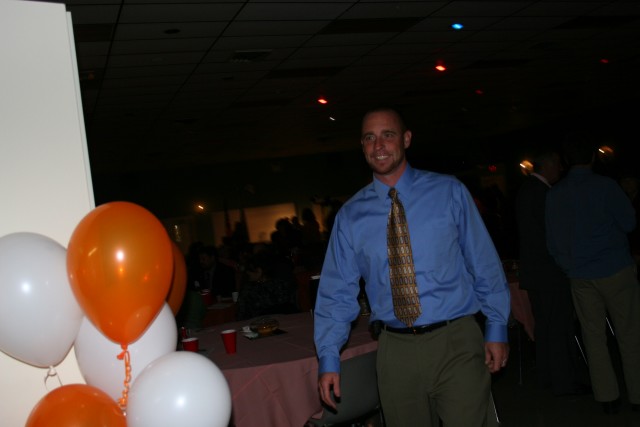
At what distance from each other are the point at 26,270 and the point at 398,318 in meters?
1.36

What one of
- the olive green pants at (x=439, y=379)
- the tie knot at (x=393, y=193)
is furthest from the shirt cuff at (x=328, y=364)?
the tie knot at (x=393, y=193)

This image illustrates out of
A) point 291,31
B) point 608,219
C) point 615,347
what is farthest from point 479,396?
point 291,31

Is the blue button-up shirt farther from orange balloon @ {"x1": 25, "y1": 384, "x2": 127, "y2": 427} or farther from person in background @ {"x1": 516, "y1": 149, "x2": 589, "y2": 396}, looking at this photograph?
person in background @ {"x1": 516, "y1": 149, "x2": 589, "y2": 396}

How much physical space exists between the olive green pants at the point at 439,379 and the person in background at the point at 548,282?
6.90ft

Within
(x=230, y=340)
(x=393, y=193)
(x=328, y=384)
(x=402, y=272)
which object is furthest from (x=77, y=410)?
(x=230, y=340)

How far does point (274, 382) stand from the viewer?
3.15 metres

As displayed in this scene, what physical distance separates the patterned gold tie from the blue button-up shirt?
3 centimetres

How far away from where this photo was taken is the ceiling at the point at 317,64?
5.65 metres

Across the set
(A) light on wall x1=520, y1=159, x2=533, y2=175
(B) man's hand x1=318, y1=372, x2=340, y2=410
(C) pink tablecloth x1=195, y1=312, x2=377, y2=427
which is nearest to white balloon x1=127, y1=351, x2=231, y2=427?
(B) man's hand x1=318, y1=372, x2=340, y2=410

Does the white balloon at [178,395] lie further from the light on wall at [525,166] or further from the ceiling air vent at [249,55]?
the light on wall at [525,166]

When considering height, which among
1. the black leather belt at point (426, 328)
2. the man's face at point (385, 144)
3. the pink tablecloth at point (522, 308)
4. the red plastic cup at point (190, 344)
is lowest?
the pink tablecloth at point (522, 308)

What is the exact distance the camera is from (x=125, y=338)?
1672 millimetres

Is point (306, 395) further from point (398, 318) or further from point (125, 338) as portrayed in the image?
point (125, 338)

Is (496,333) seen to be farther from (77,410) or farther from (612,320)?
(612,320)
